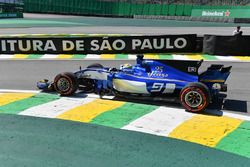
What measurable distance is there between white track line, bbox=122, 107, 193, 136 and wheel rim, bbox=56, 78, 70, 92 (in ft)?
7.44

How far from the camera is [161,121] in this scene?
704 centimetres

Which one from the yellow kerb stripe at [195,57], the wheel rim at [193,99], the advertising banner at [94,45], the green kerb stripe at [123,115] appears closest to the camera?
the green kerb stripe at [123,115]

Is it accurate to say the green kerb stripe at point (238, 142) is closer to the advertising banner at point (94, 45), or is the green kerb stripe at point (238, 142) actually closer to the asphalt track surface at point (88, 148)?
the asphalt track surface at point (88, 148)

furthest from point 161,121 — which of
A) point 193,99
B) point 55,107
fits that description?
point 55,107

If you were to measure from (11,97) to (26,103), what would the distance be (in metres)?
0.75

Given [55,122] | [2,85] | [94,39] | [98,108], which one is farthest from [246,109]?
[94,39]

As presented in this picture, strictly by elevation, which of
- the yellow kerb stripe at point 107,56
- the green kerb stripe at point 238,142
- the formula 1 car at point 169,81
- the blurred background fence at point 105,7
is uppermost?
the blurred background fence at point 105,7

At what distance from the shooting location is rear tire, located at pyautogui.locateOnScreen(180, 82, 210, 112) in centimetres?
741

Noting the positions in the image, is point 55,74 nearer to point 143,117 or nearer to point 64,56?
point 64,56

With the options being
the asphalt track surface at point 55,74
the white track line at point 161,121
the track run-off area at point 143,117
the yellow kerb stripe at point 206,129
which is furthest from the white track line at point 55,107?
the yellow kerb stripe at point 206,129

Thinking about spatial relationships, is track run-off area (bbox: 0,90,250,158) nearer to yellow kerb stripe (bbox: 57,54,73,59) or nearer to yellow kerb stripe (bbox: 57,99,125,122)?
yellow kerb stripe (bbox: 57,99,125,122)

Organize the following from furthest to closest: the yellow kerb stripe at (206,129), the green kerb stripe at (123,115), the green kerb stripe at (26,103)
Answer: the green kerb stripe at (26,103) → the green kerb stripe at (123,115) → the yellow kerb stripe at (206,129)

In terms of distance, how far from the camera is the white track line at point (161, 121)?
6527mm

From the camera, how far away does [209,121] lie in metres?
7.12
